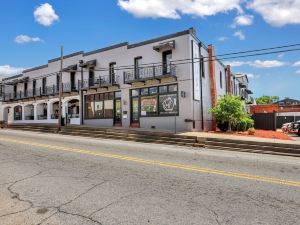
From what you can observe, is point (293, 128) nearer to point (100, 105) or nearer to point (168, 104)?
point (168, 104)

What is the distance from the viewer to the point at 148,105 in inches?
883

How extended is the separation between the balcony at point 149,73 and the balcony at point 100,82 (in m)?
1.44

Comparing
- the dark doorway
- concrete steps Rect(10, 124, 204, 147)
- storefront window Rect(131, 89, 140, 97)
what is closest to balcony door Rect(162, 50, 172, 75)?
storefront window Rect(131, 89, 140, 97)

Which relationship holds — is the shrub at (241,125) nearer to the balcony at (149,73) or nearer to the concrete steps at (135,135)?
the balcony at (149,73)

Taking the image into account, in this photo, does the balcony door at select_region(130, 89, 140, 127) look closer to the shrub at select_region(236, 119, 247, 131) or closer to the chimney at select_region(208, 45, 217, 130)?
the chimney at select_region(208, 45, 217, 130)

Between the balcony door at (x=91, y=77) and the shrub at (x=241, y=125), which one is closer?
the shrub at (x=241, y=125)

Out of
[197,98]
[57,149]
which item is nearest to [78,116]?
[197,98]

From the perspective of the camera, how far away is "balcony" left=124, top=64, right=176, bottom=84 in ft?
68.2

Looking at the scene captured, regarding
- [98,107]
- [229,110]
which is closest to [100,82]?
[98,107]

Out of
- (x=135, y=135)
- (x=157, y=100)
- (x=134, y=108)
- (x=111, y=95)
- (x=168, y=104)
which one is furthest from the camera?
(x=111, y=95)

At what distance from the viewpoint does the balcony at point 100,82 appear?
80.2ft

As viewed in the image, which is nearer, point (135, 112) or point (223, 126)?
point (223, 126)

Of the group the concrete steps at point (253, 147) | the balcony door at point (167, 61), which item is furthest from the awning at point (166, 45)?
the concrete steps at point (253, 147)

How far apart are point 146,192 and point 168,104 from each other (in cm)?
1572
